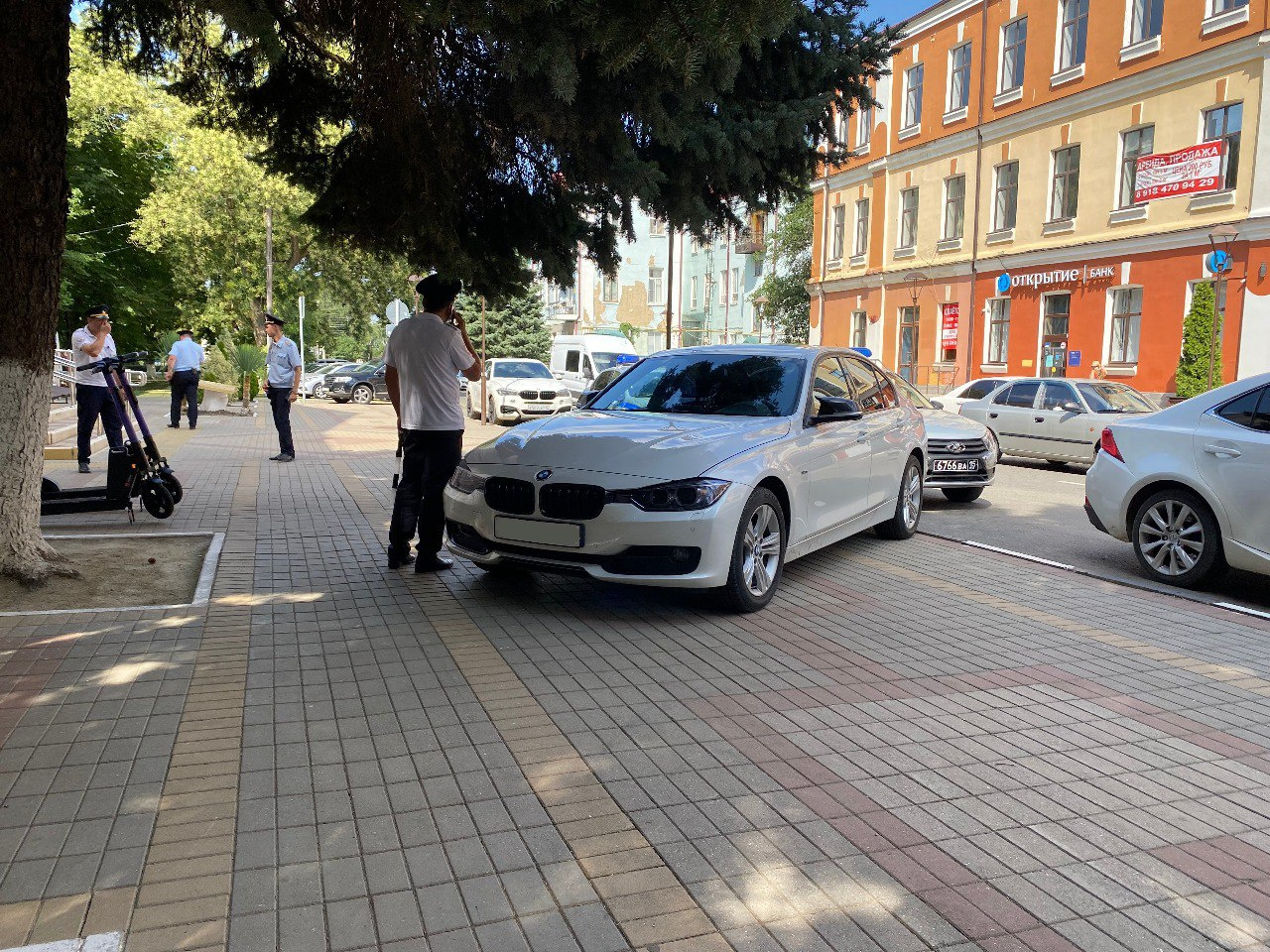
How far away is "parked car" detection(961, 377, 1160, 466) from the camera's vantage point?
1585 cm

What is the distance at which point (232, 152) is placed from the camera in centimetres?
3591

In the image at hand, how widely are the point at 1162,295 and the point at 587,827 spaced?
25.8 metres

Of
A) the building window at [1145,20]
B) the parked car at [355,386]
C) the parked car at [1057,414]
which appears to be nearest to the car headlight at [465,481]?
the parked car at [1057,414]

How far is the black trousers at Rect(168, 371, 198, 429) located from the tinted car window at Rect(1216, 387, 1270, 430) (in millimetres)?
17249

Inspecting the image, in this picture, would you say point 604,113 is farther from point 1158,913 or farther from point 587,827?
point 1158,913

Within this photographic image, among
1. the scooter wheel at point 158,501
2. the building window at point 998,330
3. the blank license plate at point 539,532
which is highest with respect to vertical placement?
the building window at point 998,330

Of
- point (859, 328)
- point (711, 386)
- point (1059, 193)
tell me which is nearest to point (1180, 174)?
point (1059, 193)

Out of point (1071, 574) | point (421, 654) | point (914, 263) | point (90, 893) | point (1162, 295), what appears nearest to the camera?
point (90, 893)

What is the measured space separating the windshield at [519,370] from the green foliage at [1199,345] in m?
15.2

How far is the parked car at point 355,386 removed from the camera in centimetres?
3769

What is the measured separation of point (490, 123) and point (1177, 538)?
563 cm

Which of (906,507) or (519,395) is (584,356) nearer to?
(519,395)

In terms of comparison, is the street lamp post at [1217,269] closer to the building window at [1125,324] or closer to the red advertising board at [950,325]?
the building window at [1125,324]

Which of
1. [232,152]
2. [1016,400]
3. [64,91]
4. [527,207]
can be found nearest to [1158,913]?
[527,207]
